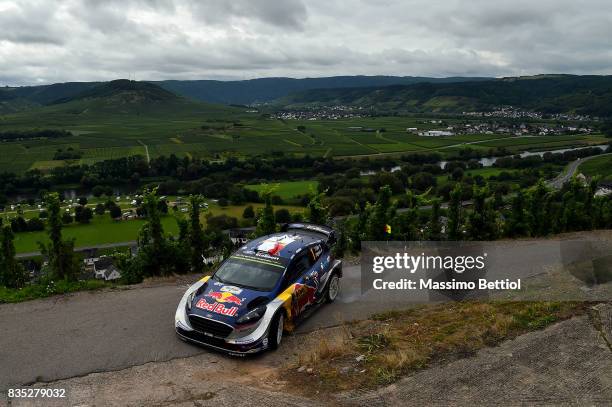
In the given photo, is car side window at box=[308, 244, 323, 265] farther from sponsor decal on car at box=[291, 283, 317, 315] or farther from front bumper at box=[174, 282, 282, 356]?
front bumper at box=[174, 282, 282, 356]

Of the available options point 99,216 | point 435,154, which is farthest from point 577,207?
point 435,154

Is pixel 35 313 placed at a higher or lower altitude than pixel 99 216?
higher

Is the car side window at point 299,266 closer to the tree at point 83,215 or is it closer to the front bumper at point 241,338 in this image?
the front bumper at point 241,338

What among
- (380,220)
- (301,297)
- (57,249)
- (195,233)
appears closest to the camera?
(301,297)

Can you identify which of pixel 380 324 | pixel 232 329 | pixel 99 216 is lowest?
pixel 99 216

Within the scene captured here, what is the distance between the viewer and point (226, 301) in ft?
29.2

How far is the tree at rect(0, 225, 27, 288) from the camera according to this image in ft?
45.0

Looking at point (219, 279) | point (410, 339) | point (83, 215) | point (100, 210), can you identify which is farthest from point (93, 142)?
point (410, 339)

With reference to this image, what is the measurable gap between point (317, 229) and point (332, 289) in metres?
1.65

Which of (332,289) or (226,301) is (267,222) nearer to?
(332,289)

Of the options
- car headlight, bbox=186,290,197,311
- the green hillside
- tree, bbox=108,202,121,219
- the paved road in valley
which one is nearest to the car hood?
car headlight, bbox=186,290,197,311

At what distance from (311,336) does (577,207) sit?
1398cm

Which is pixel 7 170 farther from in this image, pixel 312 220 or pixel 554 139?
pixel 554 139

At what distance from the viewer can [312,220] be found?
1614cm
